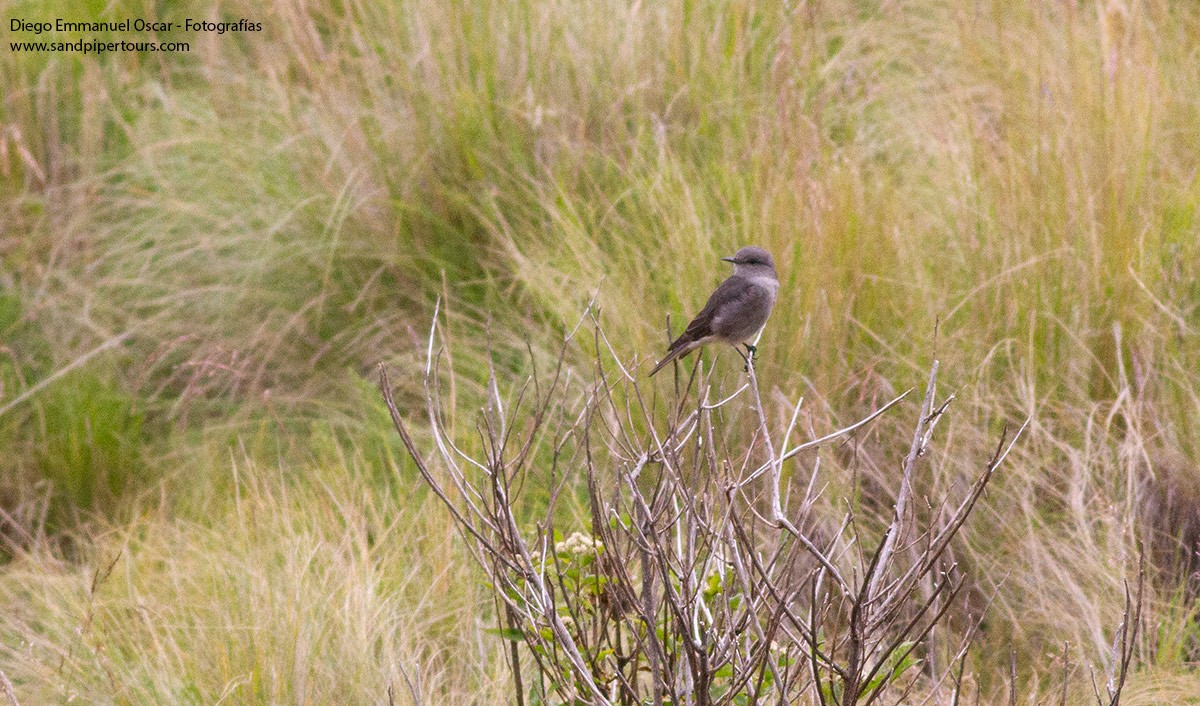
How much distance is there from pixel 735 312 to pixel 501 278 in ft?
4.38

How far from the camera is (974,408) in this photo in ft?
11.2

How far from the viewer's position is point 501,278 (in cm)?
427

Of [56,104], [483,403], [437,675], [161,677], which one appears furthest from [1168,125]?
[56,104]

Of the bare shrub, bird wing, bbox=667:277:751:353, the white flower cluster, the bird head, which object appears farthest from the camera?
the bird head

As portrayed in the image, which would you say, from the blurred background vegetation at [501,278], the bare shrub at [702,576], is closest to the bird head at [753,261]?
the blurred background vegetation at [501,278]

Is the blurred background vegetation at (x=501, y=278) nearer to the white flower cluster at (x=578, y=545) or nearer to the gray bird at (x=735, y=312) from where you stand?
the gray bird at (x=735, y=312)

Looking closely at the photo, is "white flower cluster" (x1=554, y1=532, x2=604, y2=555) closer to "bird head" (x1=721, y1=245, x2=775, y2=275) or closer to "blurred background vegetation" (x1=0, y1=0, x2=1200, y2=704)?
"blurred background vegetation" (x1=0, y1=0, x2=1200, y2=704)

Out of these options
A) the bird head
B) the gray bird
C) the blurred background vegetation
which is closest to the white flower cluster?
the blurred background vegetation

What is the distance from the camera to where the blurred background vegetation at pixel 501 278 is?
313cm

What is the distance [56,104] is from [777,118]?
3.20 m

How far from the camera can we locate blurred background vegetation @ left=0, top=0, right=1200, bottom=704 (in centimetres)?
313

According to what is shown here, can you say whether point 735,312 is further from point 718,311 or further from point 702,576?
point 702,576

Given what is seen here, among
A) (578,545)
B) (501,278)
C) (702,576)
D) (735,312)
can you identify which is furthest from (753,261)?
(702,576)

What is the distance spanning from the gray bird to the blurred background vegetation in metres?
0.08
